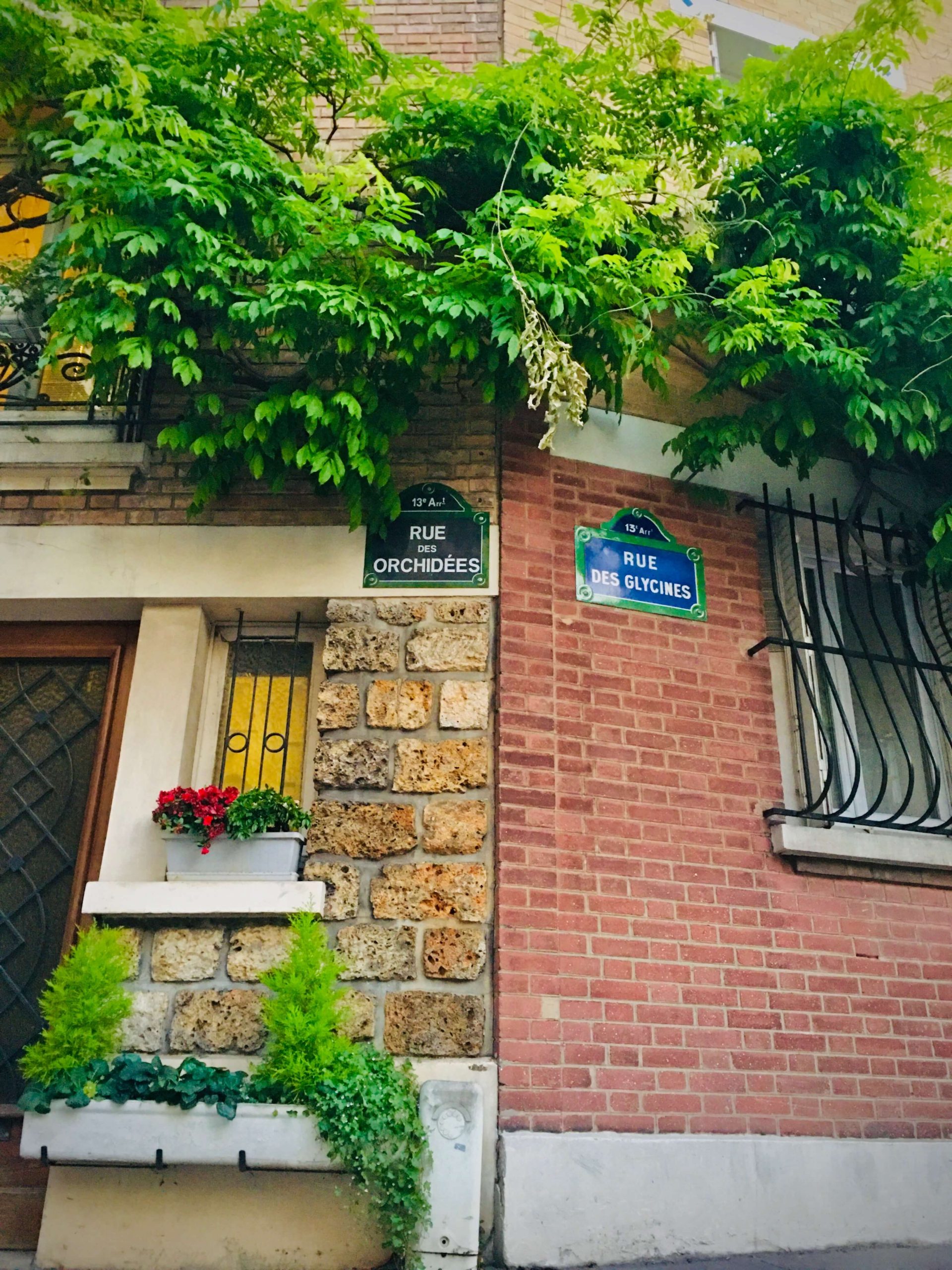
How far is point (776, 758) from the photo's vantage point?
455 centimetres

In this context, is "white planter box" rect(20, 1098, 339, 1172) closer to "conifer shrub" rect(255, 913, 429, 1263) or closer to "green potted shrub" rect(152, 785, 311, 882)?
"conifer shrub" rect(255, 913, 429, 1263)

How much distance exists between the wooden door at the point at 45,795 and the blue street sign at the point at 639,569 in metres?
2.15

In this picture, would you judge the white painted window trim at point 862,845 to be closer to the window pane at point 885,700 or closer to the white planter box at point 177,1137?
the window pane at point 885,700

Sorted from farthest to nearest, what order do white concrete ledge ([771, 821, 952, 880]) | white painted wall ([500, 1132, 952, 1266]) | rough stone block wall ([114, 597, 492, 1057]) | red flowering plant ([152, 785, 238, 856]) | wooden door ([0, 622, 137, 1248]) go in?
1. white concrete ledge ([771, 821, 952, 880])
2. wooden door ([0, 622, 137, 1248])
3. red flowering plant ([152, 785, 238, 856])
4. rough stone block wall ([114, 597, 492, 1057])
5. white painted wall ([500, 1132, 952, 1266])

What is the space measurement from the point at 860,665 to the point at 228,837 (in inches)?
128

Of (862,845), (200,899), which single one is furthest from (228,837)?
(862,845)

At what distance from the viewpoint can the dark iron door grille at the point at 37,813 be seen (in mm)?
4211

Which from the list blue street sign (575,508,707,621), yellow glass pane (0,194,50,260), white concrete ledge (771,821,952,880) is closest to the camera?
white concrete ledge (771,821,952,880)

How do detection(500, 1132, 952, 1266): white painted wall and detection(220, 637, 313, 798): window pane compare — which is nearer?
detection(500, 1132, 952, 1266): white painted wall

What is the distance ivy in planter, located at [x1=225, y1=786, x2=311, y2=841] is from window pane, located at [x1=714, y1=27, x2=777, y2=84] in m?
6.43

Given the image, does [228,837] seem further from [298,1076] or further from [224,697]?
[298,1076]

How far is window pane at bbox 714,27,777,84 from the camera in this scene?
7.41 m

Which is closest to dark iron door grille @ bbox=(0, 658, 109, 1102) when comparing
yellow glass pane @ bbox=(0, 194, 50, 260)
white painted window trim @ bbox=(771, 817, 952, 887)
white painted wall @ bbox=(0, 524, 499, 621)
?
white painted wall @ bbox=(0, 524, 499, 621)

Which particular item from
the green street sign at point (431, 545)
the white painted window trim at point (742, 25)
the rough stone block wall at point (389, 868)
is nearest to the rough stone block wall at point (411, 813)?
the rough stone block wall at point (389, 868)
